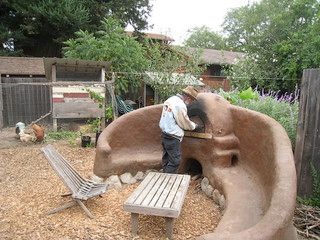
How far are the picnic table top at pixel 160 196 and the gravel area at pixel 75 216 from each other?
1.33ft

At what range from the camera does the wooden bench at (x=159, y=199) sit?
3957 mm

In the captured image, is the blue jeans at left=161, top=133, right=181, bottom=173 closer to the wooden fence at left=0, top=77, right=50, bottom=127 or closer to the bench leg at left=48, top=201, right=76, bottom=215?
the bench leg at left=48, top=201, right=76, bottom=215

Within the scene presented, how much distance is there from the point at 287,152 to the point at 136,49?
11.5m

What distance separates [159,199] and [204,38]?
52.6 m

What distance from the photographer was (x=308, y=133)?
203 inches

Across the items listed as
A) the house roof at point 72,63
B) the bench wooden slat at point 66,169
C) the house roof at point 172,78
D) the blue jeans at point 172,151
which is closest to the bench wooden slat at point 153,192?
the blue jeans at point 172,151

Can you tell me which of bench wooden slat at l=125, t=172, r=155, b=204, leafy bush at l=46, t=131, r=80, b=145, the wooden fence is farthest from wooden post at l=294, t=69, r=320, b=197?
the wooden fence

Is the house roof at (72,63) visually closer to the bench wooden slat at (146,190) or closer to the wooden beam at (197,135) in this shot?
the wooden beam at (197,135)

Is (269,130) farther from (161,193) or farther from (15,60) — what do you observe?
(15,60)

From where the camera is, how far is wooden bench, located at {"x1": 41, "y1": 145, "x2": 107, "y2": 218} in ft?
15.2

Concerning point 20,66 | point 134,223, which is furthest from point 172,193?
point 20,66

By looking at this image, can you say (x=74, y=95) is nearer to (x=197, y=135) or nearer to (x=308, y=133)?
(x=197, y=135)

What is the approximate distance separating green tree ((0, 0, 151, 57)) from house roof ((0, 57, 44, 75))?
2369 mm

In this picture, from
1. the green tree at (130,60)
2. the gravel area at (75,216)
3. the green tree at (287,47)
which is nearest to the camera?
the gravel area at (75,216)
